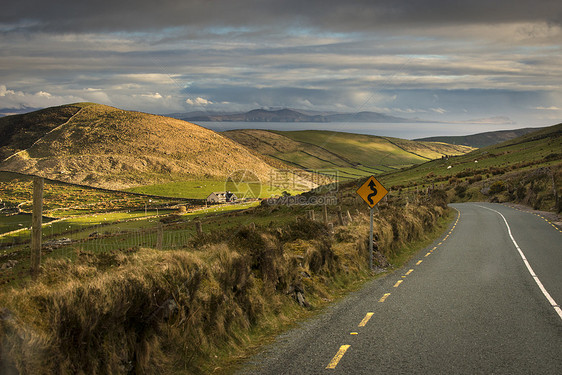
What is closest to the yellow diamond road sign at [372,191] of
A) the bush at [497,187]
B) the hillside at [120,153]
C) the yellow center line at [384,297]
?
the yellow center line at [384,297]

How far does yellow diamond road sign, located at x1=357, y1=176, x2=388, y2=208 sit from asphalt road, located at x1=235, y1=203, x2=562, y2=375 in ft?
9.71

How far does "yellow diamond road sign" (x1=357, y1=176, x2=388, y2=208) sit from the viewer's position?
1803 cm

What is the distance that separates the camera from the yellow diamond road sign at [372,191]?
1803cm

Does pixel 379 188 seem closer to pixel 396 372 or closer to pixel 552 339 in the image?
pixel 552 339

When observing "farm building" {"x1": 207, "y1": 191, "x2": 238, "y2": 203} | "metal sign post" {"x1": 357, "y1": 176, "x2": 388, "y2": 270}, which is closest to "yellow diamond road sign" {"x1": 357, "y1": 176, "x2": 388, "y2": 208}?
"metal sign post" {"x1": 357, "y1": 176, "x2": 388, "y2": 270}

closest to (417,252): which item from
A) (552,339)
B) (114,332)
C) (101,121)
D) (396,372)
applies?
(552,339)

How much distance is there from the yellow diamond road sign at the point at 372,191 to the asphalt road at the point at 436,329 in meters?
2.96

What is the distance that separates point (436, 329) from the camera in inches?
371

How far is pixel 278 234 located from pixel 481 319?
6871mm

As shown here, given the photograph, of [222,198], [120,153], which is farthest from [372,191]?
[120,153]

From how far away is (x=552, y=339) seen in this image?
28.5ft

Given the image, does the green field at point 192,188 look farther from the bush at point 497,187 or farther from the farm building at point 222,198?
the bush at point 497,187

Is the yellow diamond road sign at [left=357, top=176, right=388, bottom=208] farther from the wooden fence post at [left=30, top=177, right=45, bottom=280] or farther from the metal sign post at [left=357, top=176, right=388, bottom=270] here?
the wooden fence post at [left=30, top=177, right=45, bottom=280]

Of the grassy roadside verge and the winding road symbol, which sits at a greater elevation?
the winding road symbol
